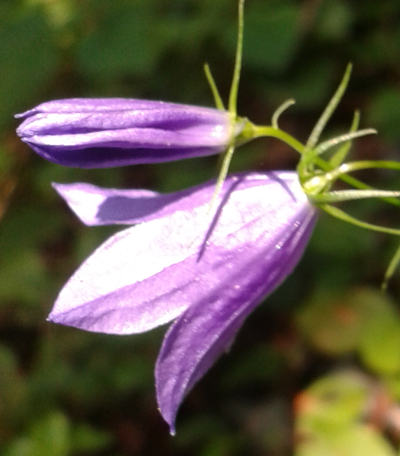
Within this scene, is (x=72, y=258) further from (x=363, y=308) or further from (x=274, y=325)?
(x=363, y=308)

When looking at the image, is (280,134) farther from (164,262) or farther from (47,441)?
(47,441)

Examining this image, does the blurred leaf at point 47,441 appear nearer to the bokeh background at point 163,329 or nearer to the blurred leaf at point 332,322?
the bokeh background at point 163,329

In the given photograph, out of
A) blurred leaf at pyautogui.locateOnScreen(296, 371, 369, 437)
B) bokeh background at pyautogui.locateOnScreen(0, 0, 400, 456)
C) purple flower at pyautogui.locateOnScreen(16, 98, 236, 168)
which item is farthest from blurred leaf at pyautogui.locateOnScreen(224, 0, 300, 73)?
purple flower at pyautogui.locateOnScreen(16, 98, 236, 168)

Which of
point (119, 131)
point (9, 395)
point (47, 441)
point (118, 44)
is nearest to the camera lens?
point (119, 131)

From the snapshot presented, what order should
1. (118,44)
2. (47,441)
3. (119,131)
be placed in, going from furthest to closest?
(118,44) < (47,441) < (119,131)

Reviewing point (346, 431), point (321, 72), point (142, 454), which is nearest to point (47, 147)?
point (346, 431)

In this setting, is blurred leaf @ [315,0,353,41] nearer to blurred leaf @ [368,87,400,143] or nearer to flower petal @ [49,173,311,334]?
blurred leaf @ [368,87,400,143]

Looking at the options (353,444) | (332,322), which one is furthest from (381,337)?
(353,444)
